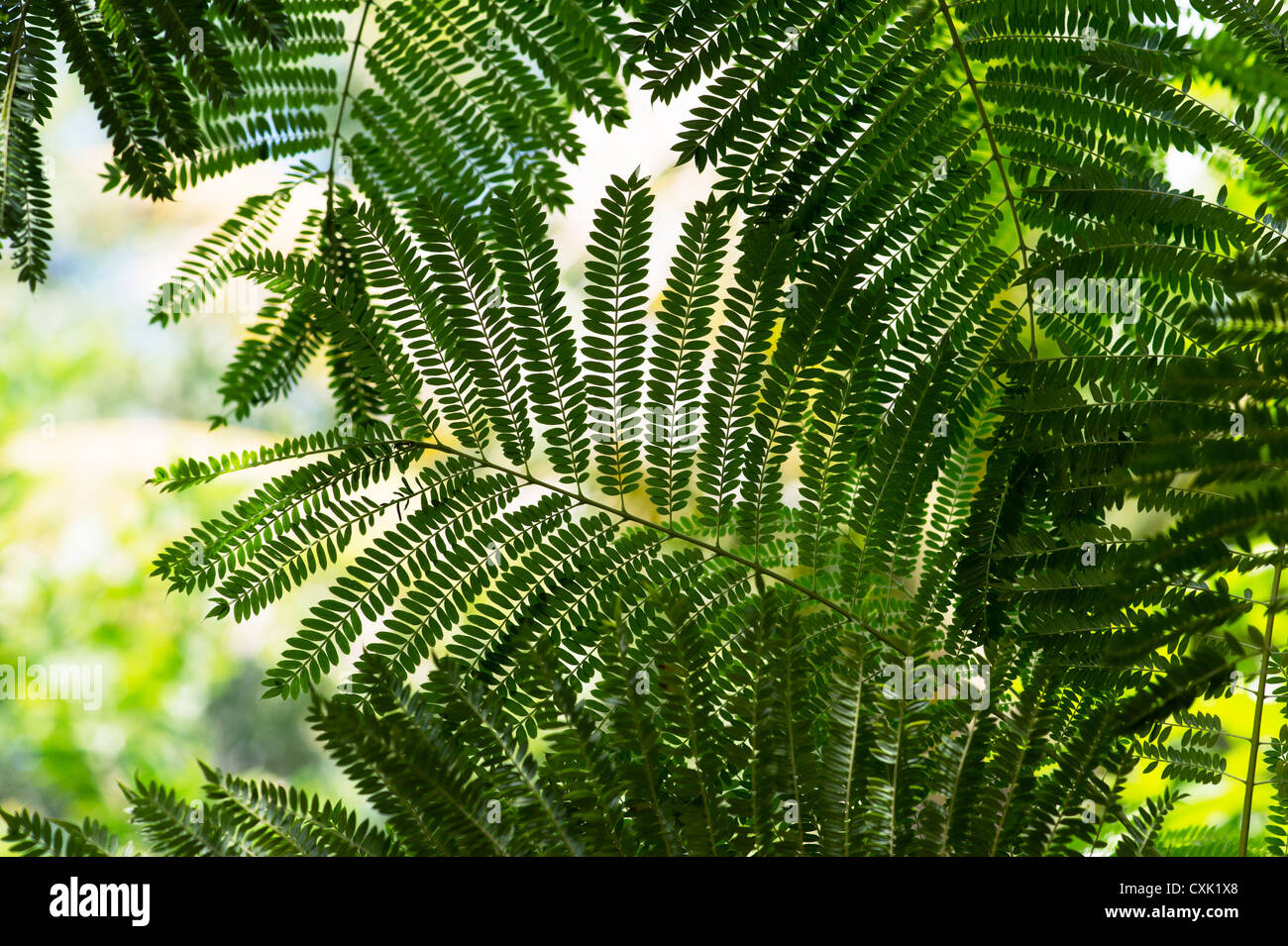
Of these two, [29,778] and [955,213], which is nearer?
[955,213]

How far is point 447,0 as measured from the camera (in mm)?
1052

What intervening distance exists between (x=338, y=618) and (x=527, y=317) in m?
0.30

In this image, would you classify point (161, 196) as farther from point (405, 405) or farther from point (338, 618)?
point (338, 618)

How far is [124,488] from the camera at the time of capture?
5.00 metres

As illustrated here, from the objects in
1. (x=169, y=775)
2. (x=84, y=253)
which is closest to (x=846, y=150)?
(x=169, y=775)

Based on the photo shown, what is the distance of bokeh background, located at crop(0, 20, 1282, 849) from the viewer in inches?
170

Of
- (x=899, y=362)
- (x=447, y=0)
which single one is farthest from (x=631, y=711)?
(x=447, y=0)

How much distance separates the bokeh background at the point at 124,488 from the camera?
170 inches

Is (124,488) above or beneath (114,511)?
above

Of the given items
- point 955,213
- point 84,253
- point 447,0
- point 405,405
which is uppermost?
point 84,253

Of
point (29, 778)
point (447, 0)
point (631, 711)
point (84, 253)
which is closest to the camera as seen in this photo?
point (631, 711)

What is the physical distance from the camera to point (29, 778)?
418 cm

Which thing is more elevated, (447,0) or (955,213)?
(447,0)
